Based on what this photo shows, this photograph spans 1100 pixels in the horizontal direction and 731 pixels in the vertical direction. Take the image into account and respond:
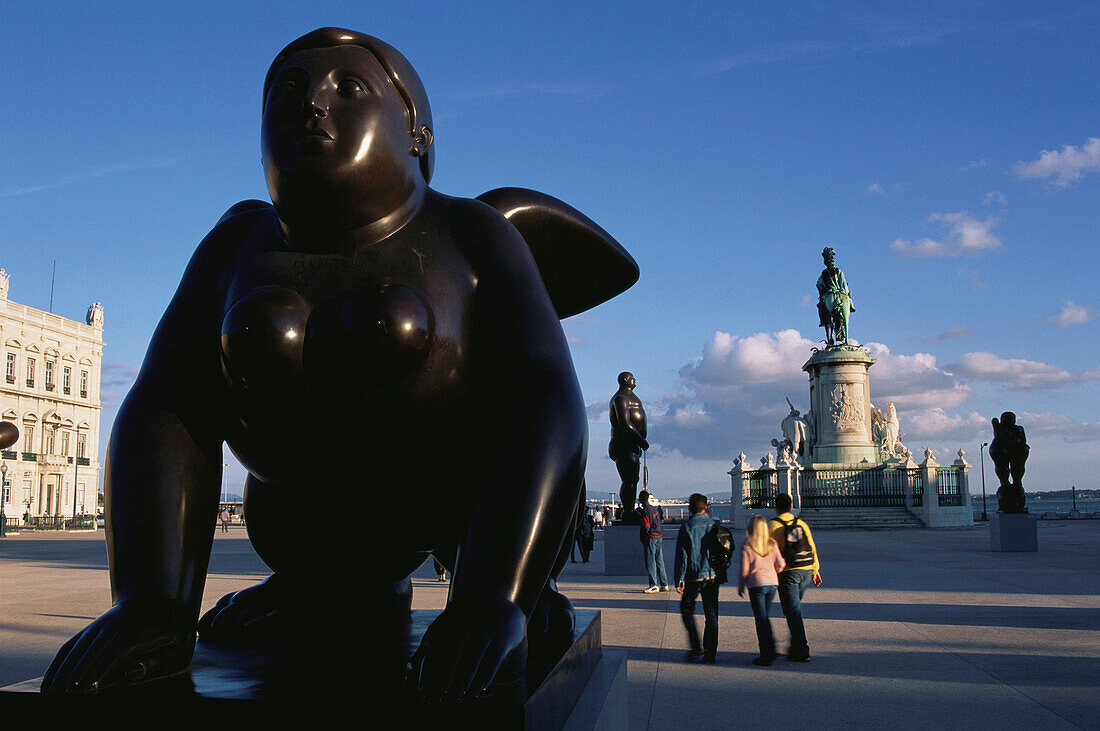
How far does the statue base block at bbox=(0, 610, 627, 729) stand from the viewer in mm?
1468

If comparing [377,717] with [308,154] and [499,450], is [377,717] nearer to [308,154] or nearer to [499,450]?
[499,450]

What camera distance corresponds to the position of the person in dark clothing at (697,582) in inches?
267

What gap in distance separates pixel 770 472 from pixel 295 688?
3065 centimetres

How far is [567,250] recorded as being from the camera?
278 centimetres

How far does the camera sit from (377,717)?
1464 mm

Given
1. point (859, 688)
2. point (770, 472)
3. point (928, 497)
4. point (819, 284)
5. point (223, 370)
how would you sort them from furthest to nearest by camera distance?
1. point (819, 284)
2. point (770, 472)
3. point (928, 497)
4. point (859, 688)
5. point (223, 370)

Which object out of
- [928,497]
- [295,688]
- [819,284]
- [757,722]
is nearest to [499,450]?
[295,688]

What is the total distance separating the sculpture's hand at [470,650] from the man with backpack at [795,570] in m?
5.47

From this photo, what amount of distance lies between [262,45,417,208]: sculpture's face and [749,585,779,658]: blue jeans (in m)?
5.38

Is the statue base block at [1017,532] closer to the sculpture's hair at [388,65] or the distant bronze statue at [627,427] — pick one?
the distant bronze statue at [627,427]

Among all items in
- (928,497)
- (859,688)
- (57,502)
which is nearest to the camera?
(859,688)

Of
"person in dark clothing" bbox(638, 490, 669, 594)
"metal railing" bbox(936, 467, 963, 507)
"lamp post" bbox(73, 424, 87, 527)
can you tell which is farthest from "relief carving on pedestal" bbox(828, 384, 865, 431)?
"lamp post" bbox(73, 424, 87, 527)

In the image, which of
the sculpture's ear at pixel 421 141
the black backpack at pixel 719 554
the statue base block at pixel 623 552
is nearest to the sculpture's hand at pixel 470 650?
the sculpture's ear at pixel 421 141

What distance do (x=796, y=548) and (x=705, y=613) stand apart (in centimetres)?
90
